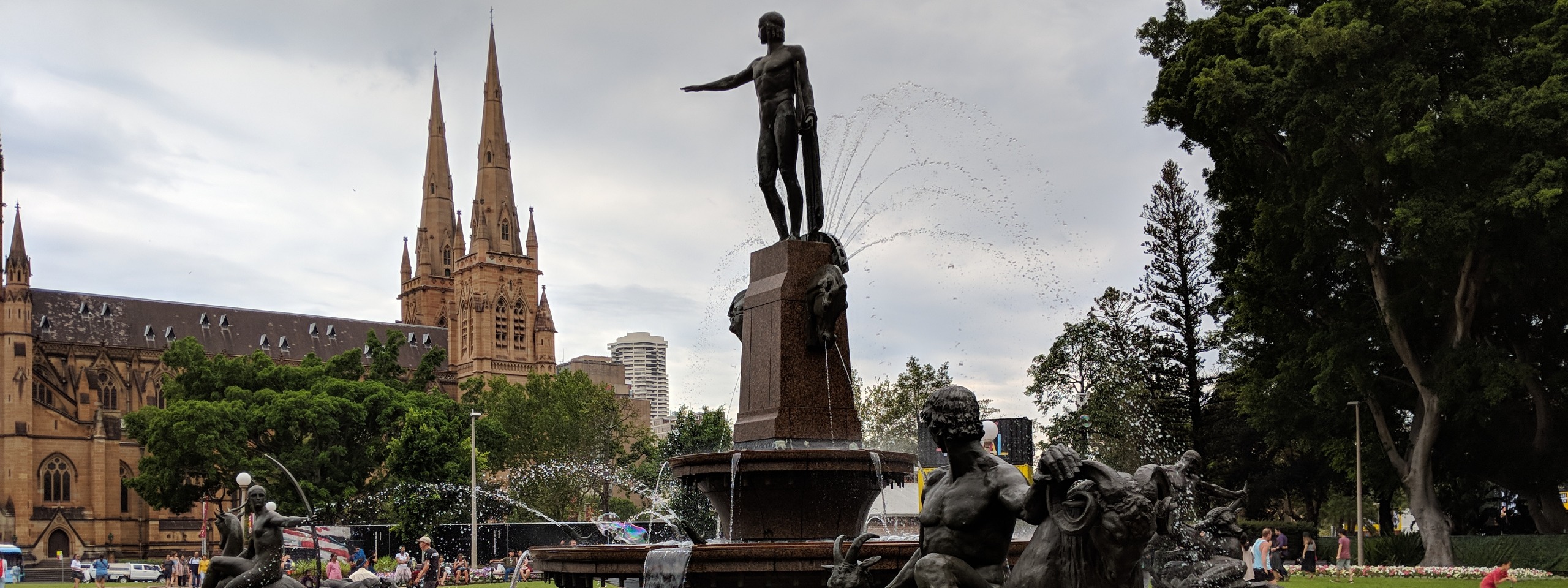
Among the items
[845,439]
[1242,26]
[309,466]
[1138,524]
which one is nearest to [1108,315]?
[1242,26]

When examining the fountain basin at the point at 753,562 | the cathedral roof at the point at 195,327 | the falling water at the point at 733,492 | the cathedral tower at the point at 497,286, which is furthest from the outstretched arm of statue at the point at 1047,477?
the cathedral tower at the point at 497,286

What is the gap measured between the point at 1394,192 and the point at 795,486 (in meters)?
23.8

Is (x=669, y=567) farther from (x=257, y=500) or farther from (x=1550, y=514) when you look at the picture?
(x=1550, y=514)

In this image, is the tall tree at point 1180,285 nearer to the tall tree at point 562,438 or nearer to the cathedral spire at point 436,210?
the tall tree at point 562,438

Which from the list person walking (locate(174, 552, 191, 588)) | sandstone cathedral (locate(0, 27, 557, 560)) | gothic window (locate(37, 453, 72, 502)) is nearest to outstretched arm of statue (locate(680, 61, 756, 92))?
person walking (locate(174, 552, 191, 588))

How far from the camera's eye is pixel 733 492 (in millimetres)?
10234

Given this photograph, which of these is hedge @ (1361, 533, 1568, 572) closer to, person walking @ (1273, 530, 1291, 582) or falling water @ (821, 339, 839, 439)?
person walking @ (1273, 530, 1291, 582)

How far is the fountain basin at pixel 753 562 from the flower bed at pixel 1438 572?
76.3 feet

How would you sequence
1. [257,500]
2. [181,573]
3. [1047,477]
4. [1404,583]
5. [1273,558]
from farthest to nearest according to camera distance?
1. [181,573]
2. [1404,583]
3. [1273,558]
4. [257,500]
5. [1047,477]

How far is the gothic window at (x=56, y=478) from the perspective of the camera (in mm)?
83938

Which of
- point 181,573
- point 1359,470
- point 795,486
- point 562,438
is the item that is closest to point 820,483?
point 795,486

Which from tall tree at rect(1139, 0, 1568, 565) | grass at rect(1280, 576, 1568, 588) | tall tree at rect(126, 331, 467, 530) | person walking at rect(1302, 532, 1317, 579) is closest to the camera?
grass at rect(1280, 576, 1568, 588)

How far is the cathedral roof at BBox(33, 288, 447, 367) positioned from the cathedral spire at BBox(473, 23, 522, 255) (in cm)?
1146

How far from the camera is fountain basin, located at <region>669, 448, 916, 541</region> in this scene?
32.4 ft
